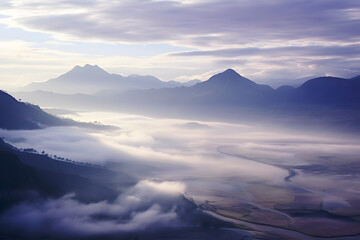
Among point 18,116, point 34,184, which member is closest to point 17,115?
point 18,116

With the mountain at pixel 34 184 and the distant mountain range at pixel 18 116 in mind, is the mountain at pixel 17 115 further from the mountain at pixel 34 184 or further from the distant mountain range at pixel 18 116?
the mountain at pixel 34 184

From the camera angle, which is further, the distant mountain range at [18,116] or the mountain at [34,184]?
the distant mountain range at [18,116]

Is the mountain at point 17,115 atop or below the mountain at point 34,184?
atop

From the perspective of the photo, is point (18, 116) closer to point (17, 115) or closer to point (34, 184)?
point (17, 115)

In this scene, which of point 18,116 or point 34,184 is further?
point 18,116

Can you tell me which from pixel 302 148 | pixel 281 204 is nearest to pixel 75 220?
pixel 281 204

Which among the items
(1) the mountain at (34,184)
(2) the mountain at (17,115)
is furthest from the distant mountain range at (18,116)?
(1) the mountain at (34,184)

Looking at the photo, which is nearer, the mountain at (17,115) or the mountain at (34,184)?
the mountain at (34,184)

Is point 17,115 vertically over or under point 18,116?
over

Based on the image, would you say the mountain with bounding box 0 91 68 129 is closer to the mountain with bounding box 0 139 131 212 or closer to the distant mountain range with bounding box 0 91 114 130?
the distant mountain range with bounding box 0 91 114 130

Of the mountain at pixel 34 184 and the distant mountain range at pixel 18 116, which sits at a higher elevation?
the distant mountain range at pixel 18 116

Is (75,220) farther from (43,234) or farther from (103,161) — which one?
(103,161)
